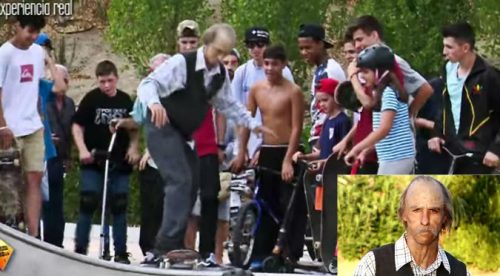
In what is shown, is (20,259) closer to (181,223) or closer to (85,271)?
(85,271)

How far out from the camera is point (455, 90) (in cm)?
663

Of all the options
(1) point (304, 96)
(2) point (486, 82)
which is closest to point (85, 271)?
(1) point (304, 96)

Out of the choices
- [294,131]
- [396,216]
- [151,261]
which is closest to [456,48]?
[294,131]

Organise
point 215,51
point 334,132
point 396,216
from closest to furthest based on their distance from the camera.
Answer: point 396,216 → point 215,51 → point 334,132

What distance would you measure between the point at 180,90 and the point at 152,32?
911 mm

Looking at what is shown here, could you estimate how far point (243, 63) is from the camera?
7.74m

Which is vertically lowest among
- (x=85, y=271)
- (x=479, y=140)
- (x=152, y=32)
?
(x=85, y=271)

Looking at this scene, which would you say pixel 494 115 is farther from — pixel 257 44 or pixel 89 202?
pixel 89 202

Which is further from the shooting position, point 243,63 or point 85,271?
point 243,63

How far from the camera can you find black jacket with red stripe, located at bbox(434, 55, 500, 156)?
6.58 meters

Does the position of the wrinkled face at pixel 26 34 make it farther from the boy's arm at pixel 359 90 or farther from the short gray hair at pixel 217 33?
the boy's arm at pixel 359 90

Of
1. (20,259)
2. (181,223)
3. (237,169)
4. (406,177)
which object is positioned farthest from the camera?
(237,169)

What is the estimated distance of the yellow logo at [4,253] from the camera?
629 centimetres

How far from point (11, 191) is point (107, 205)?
65cm
